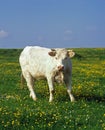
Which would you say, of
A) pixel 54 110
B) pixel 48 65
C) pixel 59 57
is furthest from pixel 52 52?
pixel 54 110

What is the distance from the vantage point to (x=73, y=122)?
1255cm

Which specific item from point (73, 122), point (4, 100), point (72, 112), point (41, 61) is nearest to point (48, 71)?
point (41, 61)

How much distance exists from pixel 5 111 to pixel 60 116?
1.93m

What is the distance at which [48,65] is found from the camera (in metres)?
17.5

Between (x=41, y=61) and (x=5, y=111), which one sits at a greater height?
(x=41, y=61)

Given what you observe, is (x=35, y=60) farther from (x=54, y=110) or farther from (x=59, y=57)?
(x=54, y=110)

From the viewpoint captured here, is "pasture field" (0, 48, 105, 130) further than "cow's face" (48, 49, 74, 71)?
No

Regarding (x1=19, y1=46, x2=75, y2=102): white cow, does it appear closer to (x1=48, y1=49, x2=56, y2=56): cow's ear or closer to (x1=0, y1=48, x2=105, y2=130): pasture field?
(x1=48, y1=49, x2=56, y2=56): cow's ear

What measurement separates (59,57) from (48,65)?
848mm

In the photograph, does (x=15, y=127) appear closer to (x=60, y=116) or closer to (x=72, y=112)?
(x=60, y=116)

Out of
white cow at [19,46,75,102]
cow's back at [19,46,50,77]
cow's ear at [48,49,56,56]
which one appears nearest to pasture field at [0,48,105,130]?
white cow at [19,46,75,102]

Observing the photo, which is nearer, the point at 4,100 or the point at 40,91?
the point at 4,100

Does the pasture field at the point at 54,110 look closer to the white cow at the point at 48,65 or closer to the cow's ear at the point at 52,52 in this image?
the white cow at the point at 48,65

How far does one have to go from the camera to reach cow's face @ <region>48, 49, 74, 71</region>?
54.7ft
